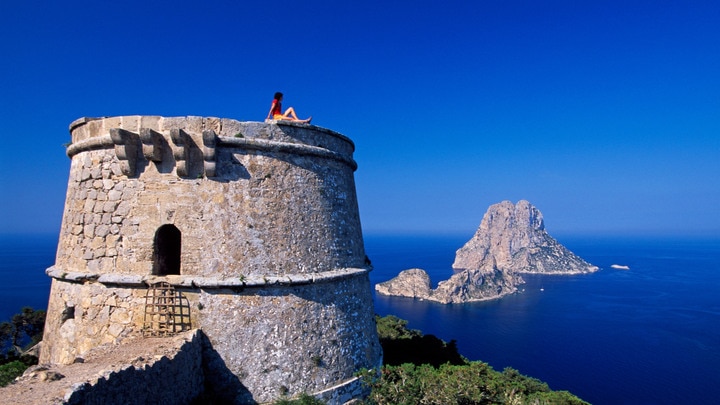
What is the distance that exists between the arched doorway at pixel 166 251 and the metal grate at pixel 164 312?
0.55m

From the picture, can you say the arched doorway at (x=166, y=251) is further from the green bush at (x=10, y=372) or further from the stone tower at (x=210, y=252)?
the green bush at (x=10, y=372)

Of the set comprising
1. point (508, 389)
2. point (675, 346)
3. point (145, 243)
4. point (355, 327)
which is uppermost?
point (145, 243)

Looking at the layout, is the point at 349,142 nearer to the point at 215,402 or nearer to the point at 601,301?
the point at 215,402

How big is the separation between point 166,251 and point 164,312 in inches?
71.7

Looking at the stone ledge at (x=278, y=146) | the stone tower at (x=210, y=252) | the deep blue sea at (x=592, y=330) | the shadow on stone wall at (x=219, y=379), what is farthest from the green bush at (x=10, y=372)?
the deep blue sea at (x=592, y=330)

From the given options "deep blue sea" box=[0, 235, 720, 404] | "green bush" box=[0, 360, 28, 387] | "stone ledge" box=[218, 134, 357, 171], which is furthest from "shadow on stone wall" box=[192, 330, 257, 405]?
"deep blue sea" box=[0, 235, 720, 404]

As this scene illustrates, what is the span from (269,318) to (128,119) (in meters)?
5.25

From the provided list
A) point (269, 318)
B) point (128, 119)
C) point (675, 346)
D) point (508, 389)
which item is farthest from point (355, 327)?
point (675, 346)

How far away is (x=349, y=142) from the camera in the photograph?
11.1 m

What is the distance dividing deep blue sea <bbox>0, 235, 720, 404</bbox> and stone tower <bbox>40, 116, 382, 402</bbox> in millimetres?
64058

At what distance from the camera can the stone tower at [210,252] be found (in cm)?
816

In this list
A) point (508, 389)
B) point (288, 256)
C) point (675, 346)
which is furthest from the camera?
Result: point (675, 346)

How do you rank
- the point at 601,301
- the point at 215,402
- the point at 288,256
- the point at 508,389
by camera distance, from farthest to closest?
the point at 601,301 < the point at 508,389 < the point at 288,256 < the point at 215,402

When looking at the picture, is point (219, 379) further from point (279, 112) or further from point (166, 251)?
point (279, 112)
